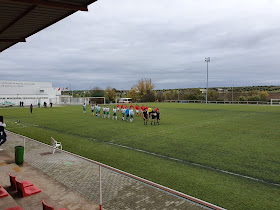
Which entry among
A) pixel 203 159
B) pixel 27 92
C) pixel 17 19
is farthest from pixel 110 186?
pixel 27 92

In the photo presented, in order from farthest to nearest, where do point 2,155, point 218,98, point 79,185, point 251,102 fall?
point 218,98 < point 251,102 < point 2,155 < point 79,185

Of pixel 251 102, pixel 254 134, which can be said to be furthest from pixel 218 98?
pixel 254 134

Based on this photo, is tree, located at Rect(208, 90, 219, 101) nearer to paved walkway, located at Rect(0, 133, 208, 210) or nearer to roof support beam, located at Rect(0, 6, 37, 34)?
paved walkway, located at Rect(0, 133, 208, 210)


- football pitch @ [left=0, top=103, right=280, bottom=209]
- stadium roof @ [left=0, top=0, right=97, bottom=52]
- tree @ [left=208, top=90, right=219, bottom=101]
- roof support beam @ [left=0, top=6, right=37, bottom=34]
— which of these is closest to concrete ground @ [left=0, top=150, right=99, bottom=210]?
football pitch @ [left=0, top=103, right=280, bottom=209]

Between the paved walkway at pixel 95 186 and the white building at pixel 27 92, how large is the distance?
5148cm

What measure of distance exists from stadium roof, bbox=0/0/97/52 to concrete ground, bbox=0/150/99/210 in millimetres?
5096

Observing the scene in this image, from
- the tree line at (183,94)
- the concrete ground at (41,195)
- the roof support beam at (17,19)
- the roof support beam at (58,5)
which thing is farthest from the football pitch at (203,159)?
the tree line at (183,94)

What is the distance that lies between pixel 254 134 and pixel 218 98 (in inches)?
2072

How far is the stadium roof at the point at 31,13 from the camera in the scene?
6023 millimetres

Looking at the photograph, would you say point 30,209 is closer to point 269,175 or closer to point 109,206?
point 109,206

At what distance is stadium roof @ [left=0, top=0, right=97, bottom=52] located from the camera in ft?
19.8

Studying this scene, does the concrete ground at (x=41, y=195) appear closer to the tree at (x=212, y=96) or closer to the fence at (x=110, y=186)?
the fence at (x=110, y=186)

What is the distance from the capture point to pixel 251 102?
180ft

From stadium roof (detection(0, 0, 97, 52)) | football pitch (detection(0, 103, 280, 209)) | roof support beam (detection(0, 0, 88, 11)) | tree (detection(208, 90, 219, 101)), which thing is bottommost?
football pitch (detection(0, 103, 280, 209))
